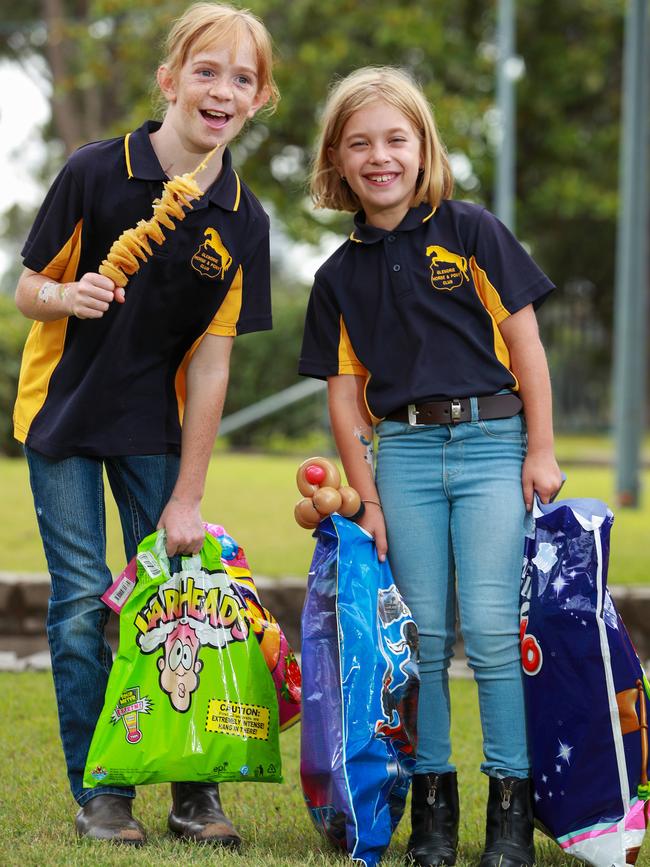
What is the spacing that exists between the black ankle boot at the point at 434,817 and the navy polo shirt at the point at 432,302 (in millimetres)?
923

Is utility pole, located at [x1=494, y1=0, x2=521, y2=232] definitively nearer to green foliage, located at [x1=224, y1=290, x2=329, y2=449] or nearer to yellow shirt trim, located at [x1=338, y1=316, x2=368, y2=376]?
green foliage, located at [x1=224, y1=290, x2=329, y2=449]

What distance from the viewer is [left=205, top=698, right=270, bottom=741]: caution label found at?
9.62ft

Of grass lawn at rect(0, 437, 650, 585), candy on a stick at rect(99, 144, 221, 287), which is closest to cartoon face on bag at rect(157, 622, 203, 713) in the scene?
candy on a stick at rect(99, 144, 221, 287)

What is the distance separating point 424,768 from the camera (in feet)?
9.96

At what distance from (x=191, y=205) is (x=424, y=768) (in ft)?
4.88

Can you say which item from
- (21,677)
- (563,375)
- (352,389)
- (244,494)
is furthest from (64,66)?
(352,389)

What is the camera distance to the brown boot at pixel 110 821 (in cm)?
289

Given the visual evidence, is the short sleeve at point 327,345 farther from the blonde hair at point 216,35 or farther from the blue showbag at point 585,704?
the blue showbag at point 585,704

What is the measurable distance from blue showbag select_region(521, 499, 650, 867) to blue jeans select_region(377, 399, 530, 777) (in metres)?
0.07

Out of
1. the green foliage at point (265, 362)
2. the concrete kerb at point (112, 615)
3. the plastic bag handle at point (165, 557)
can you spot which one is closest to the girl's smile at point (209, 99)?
the plastic bag handle at point (165, 557)

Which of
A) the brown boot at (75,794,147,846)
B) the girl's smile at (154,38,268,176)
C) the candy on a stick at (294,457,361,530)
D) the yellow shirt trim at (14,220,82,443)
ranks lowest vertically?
the brown boot at (75,794,147,846)

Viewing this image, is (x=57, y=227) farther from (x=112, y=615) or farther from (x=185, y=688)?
(x=112, y=615)

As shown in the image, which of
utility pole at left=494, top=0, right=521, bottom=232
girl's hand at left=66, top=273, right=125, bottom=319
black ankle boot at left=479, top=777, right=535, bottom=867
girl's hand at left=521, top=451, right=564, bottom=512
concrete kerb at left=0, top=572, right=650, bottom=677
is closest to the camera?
girl's hand at left=66, top=273, right=125, bottom=319

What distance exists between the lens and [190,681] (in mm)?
2945
